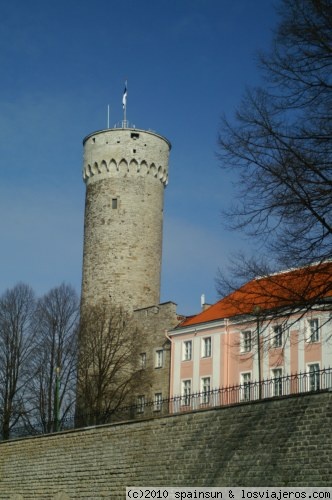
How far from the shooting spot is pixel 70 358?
4144 cm

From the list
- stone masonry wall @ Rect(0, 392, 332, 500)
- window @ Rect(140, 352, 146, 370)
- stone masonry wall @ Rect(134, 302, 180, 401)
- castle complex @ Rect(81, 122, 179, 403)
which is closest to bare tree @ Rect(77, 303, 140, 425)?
window @ Rect(140, 352, 146, 370)

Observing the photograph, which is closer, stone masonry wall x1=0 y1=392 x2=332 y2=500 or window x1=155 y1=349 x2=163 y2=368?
stone masonry wall x1=0 y1=392 x2=332 y2=500

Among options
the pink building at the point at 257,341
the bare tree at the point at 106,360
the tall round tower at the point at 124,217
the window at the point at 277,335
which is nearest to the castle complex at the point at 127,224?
the tall round tower at the point at 124,217

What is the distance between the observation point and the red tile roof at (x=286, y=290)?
14.5 m

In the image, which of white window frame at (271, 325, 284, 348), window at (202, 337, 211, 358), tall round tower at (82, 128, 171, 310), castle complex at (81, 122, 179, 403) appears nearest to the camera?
white window frame at (271, 325, 284, 348)

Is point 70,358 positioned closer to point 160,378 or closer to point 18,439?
point 160,378

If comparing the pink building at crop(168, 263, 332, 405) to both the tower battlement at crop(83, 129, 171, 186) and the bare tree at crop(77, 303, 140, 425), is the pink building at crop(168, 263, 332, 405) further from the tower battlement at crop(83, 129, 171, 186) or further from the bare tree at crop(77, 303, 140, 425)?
the tower battlement at crop(83, 129, 171, 186)

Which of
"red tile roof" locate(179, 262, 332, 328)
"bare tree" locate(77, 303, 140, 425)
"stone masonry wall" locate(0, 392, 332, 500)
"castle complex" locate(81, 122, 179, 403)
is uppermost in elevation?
"castle complex" locate(81, 122, 179, 403)

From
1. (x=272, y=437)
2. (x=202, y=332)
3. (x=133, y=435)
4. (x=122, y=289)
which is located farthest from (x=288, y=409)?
(x=122, y=289)

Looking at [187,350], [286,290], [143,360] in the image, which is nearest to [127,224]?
[143,360]

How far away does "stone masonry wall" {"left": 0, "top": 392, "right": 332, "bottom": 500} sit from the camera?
1706 cm

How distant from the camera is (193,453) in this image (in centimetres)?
2011

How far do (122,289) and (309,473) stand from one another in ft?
99.2

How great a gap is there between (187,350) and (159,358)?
2.61 metres
